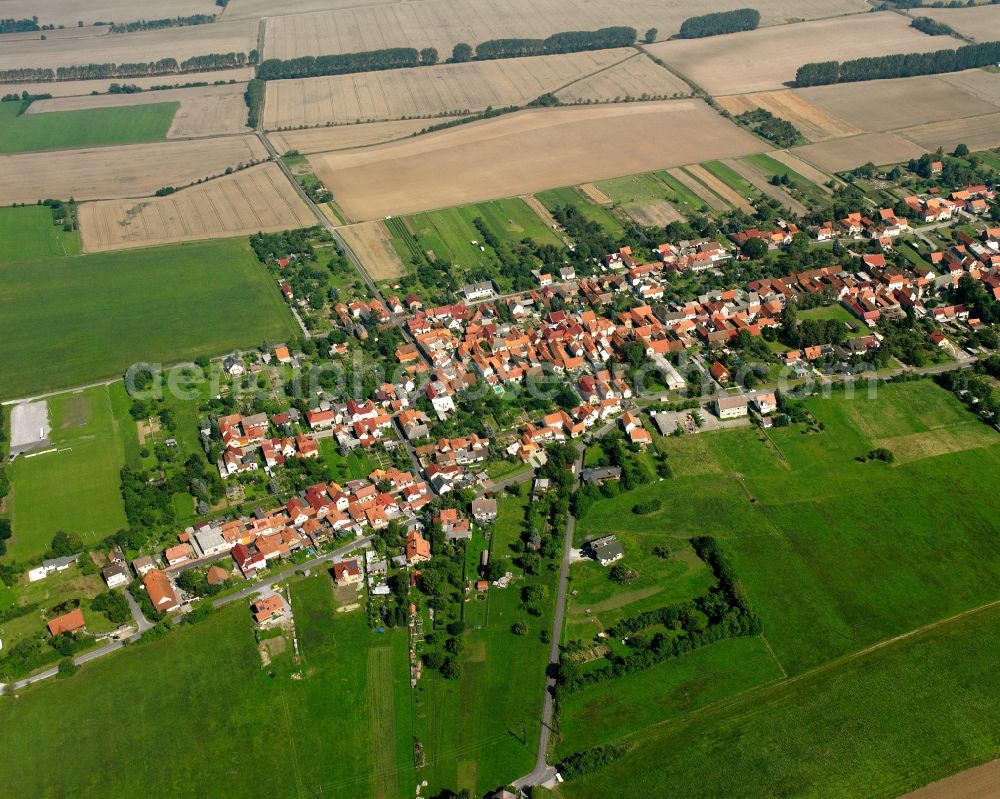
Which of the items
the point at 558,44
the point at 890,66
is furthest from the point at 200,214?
the point at 890,66

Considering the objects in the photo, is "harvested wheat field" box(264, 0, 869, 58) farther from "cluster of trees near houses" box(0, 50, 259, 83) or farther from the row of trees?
"cluster of trees near houses" box(0, 50, 259, 83)

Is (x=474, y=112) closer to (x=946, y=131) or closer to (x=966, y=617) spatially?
(x=946, y=131)

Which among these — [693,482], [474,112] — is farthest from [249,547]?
[474,112]

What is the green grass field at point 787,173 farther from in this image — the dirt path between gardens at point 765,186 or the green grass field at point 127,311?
the green grass field at point 127,311

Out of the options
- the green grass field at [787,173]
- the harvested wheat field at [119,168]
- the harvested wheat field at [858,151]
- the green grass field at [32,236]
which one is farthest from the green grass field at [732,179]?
the green grass field at [32,236]

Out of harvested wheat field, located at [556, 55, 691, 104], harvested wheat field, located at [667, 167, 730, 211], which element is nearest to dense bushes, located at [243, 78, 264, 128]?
harvested wheat field, located at [556, 55, 691, 104]

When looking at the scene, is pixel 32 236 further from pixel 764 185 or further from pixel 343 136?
pixel 764 185

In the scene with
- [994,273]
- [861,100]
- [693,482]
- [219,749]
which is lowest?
[219,749]
